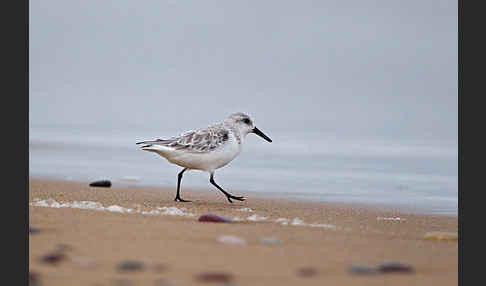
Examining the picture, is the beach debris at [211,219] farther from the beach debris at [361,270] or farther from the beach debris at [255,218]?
the beach debris at [361,270]

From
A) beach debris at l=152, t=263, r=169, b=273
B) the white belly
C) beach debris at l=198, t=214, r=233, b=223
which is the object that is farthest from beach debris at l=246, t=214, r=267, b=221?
beach debris at l=152, t=263, r=169, b=273

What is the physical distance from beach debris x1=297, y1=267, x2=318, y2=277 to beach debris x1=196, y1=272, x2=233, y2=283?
0.30 meters

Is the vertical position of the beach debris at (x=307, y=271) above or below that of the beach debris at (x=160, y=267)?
below

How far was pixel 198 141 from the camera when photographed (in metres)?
6.14

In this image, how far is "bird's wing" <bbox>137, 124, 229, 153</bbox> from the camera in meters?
6.03

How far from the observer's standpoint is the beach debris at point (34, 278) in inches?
105

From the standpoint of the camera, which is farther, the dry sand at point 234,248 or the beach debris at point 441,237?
the beach debris at point 441,237

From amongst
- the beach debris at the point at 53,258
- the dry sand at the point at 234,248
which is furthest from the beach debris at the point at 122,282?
the beach debris at the point at 53,258

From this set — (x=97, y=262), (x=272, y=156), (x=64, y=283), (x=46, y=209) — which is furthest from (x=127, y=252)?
(x=272, y=156)

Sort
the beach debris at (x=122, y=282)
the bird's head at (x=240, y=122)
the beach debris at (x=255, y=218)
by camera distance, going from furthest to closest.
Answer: the bird's head at (x=240, y=122)
the beach debris at (x=255, y=218)
the beach debris at (x=122, y=282)

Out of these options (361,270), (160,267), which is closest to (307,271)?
(361,270)

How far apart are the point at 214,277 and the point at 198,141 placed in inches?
135

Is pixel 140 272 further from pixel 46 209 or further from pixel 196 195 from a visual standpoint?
pixel 196 195

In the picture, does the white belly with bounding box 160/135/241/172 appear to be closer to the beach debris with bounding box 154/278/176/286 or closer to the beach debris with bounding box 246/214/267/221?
the beach debris with bounding box 246/214/267/221
